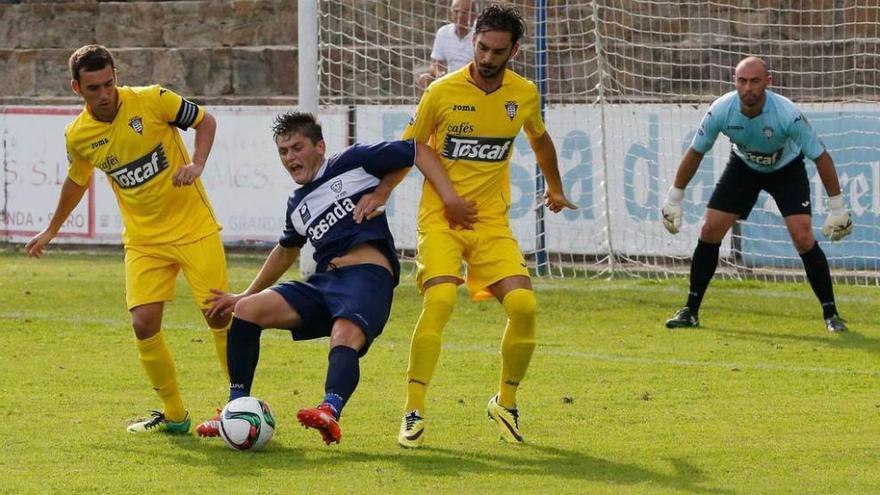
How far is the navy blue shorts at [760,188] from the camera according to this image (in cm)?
1131

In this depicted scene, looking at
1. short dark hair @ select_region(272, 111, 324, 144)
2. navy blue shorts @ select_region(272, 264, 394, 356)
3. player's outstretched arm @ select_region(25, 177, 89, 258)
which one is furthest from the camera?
player's outstretched arm @ select_region(25, 177, 89, 258)

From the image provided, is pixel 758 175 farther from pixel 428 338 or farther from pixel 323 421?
pixel 323 421

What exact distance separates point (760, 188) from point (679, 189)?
727mm

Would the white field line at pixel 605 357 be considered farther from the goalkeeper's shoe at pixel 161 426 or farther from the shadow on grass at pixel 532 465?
the goalkeeper's shoe at pixel 161 426

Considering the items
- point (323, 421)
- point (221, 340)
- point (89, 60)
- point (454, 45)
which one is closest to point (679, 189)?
point (454, 45)

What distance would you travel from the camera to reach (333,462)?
6.69 metres

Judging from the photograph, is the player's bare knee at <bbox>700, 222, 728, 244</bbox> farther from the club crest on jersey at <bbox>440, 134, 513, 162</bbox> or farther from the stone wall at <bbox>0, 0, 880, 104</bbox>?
the club crest on jersey at <bbox>440, 134, 513, 162</bbox>

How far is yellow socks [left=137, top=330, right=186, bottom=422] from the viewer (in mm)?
7562

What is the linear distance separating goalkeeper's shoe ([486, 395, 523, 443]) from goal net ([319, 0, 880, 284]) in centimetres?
797

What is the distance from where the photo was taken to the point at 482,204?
7.55 metres

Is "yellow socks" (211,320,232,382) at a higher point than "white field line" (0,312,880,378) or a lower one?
higher

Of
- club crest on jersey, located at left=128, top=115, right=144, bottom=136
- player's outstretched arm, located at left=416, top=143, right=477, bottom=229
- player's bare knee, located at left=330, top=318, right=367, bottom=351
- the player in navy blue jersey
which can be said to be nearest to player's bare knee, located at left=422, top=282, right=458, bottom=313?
the player in navy blue jersey

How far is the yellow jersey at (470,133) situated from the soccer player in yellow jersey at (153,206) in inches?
43.9

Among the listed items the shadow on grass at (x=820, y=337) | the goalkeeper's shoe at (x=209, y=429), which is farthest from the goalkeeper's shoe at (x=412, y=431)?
the shadow on grass at (x=820, y=337)
